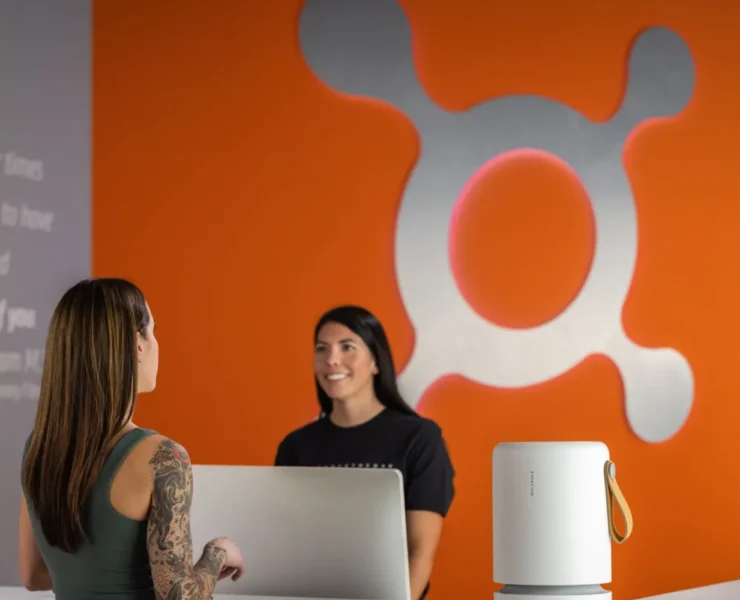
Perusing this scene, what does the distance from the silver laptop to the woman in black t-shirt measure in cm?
69

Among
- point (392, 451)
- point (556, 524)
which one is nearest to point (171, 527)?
point (556, 524)

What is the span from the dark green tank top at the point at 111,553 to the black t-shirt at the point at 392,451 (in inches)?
45.5

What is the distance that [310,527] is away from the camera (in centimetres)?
186

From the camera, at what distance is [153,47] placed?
4055 mm

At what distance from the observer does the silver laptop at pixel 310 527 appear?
1823 millimetres

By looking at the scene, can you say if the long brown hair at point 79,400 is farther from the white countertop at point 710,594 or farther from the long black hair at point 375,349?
the long black hair at point 375,349

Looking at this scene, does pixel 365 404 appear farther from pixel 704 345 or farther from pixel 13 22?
pixel 13 22

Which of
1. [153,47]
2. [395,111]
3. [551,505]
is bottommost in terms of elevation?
[551,505]

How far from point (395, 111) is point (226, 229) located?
0.74m

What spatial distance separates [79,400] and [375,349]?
1422 mm

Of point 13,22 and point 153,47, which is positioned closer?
A: point 13,22

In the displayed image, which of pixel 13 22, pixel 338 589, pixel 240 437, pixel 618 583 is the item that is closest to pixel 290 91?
pixel 13 22

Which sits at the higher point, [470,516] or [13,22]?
[13,22]

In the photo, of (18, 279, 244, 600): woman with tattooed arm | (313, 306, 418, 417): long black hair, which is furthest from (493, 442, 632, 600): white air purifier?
(313, 306, 418, 417): long black hair
